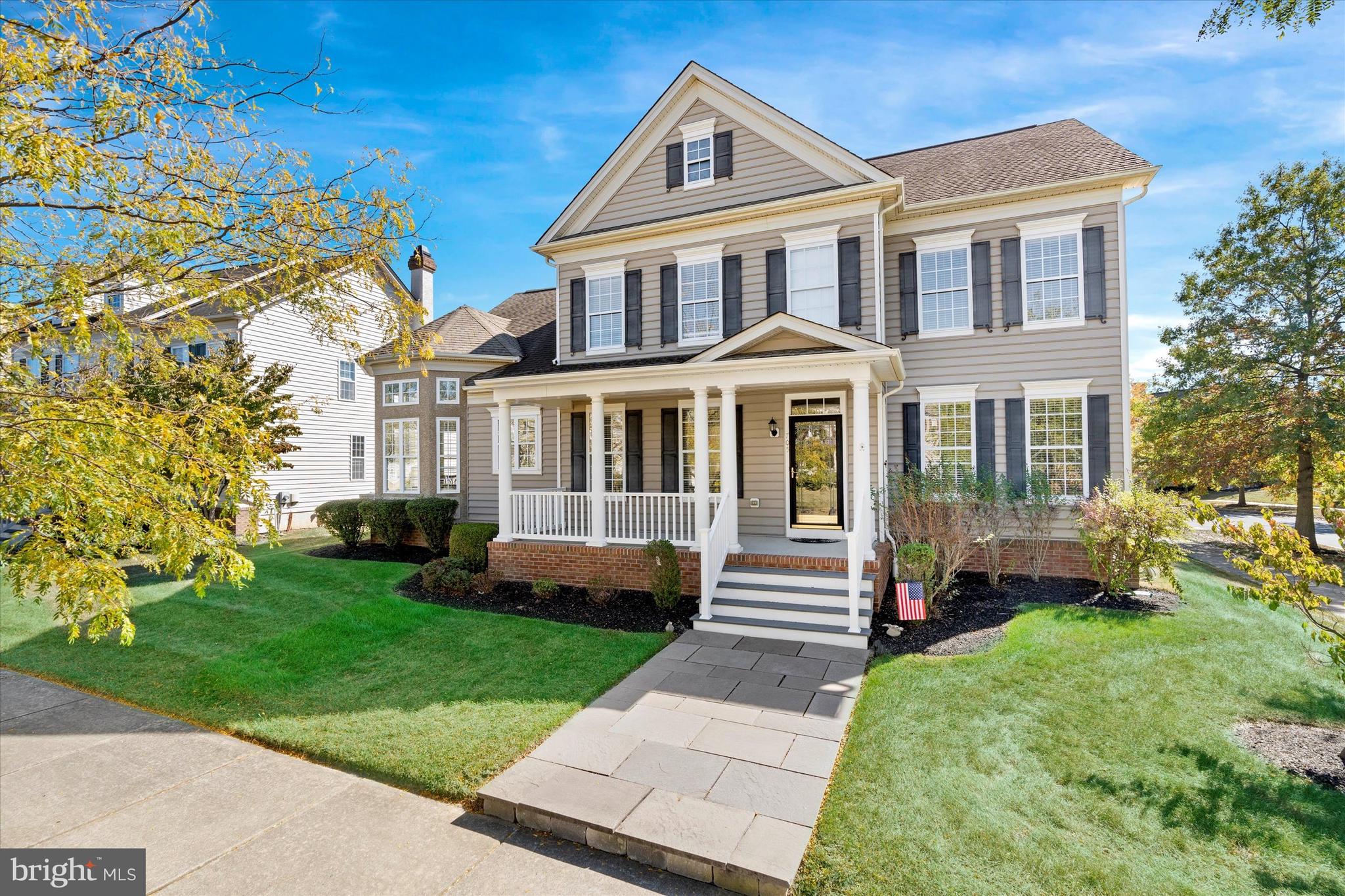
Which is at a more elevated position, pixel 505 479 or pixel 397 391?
pixel 397 391

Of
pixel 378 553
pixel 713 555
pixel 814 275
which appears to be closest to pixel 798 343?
pixel 814 275

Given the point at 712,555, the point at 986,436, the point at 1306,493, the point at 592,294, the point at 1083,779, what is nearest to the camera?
the point at 1083,779

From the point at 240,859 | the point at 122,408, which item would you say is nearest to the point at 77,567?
the point at 122,408

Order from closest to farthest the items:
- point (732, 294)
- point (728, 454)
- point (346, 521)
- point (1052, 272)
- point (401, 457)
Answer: point (728, 454) < point (1052, 272) < point (732, 294) < point (346, 521) < point (401, 457)

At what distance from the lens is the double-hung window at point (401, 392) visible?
16.5 metres

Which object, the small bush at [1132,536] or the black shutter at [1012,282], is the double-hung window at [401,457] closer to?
the black shutter at [1012,282]

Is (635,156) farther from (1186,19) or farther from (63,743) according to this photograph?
(63,743)

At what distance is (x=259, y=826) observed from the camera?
13.5 ft

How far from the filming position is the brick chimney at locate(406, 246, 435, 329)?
19.0 meters

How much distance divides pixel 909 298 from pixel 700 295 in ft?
12.8

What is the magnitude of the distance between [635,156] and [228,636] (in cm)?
1084

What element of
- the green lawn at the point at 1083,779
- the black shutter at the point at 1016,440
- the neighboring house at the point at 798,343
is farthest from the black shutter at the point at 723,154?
the green lawn at the point at 1083,779

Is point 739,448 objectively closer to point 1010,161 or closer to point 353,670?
point 353,670

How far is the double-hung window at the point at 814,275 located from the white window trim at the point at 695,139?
7.12ft
